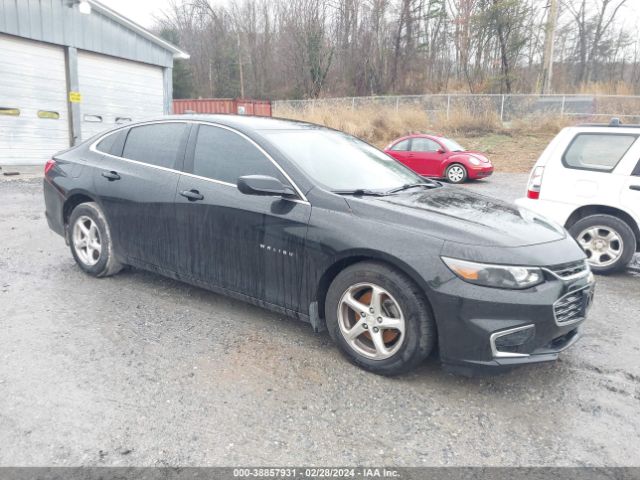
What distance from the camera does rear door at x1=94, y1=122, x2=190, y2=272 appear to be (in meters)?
4.11

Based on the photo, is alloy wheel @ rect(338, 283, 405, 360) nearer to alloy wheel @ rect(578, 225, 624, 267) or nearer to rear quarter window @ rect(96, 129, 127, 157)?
rear quarter window @ rect(96, 129, 127, 157)

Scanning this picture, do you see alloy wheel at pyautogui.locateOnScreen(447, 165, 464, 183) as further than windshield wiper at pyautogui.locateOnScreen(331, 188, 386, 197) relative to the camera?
Yes

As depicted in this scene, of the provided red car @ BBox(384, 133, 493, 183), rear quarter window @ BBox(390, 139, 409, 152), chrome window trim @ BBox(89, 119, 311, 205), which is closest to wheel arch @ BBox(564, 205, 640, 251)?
chrome window trim @ BBox(89, 119, 311, 205)

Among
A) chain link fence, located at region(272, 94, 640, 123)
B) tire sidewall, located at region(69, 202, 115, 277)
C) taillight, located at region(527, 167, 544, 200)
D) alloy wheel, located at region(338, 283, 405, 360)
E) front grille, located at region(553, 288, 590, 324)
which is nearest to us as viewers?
front grille, located at region(553, 288, 590, 324)

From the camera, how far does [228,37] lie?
45.5m

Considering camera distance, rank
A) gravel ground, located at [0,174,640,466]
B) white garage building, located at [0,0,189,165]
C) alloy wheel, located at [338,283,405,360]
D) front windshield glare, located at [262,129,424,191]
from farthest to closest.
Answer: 1. white garage building, located at [0,0,189,165]
2. front windshield glare, located at [262,129,424,191]
3. alloy wheel, located at [338,283,405,360]
4. gravel ground, located at [0,174,640,466]

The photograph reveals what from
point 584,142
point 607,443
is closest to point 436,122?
point 584,142

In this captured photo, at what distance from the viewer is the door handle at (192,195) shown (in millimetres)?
3863

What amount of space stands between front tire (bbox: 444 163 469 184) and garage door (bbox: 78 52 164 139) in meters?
9.86

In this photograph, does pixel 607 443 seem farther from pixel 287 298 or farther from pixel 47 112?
pixel 47 112

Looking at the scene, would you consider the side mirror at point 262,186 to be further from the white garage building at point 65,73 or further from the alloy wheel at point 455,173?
the white garage building at point 65,73

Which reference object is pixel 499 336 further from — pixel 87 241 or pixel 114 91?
pixel 114 91

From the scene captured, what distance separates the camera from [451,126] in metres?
22.5

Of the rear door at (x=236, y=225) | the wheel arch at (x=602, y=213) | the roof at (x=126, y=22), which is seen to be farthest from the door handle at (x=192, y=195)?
the roof at (x=126, y=22)
